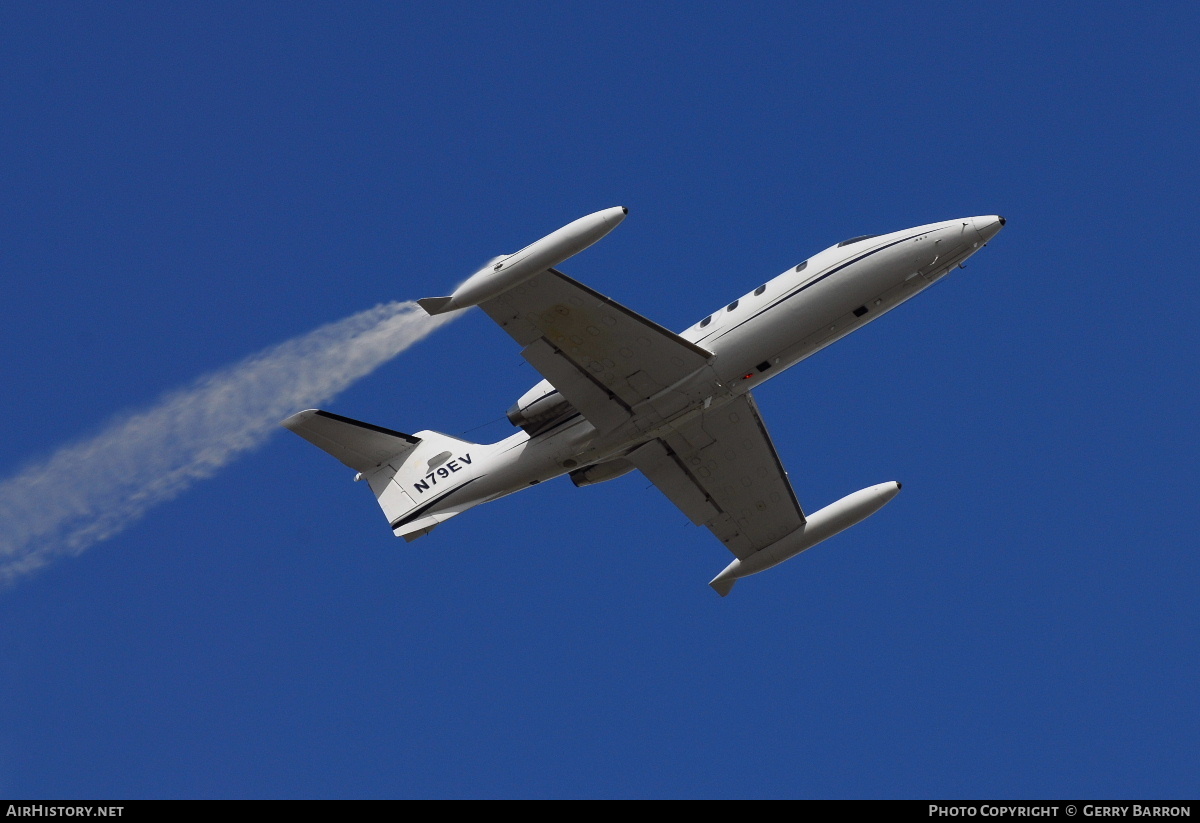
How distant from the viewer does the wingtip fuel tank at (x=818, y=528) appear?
110 ft

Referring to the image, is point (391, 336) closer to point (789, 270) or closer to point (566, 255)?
point (566, 255)

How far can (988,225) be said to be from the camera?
93.1 feet

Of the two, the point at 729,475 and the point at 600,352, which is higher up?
the point at 600,352

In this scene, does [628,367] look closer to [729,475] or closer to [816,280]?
[816,280]

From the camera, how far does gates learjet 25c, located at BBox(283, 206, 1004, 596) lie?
27625 mm

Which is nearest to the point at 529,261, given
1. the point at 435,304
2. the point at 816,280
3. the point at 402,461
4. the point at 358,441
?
the point at 435,304

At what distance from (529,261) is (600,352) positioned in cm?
360

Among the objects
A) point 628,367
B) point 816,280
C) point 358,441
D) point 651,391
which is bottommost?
point 651,391

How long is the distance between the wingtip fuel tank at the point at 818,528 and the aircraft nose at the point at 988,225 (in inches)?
319

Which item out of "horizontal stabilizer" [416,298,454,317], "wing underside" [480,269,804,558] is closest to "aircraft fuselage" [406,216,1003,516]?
"wing underside" [480,269,804,558]

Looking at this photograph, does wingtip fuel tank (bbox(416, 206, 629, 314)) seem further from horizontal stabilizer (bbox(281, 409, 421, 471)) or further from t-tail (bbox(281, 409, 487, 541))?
horizontal stabilizer (bbox(281, 409, 421, 471))
